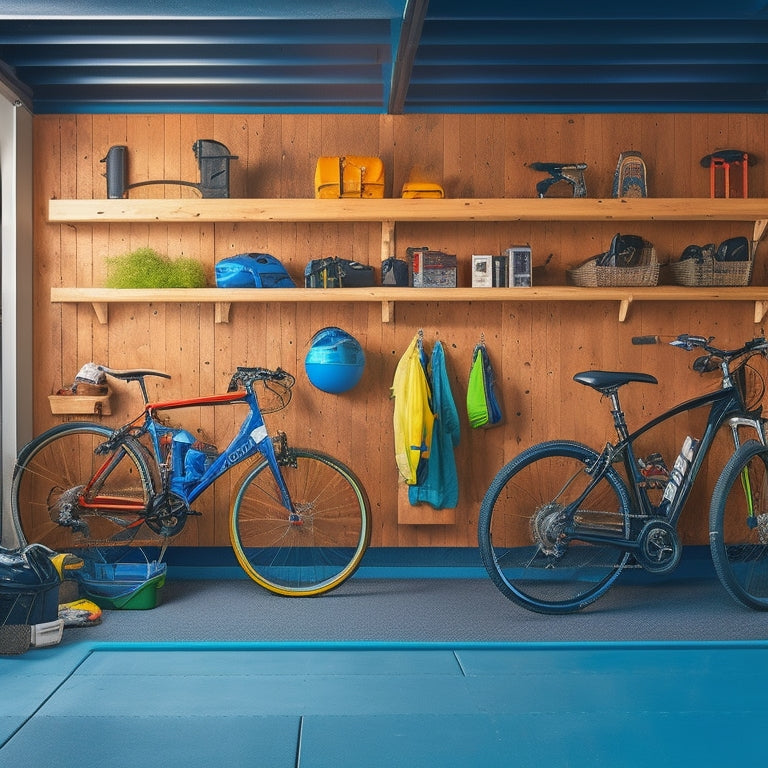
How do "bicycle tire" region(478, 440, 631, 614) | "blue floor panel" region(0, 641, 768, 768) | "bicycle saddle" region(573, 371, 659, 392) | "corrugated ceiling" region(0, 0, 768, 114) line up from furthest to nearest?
"bicycle saddle" region(573, 371, 659, 392), "bicycle tire" region(478, 440, 631, 614), "corrugated ceiling" region(0, 0, 768, 114), "blue floor panel" region(0, 641, 768, 768)

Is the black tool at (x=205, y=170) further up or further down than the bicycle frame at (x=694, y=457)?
further up

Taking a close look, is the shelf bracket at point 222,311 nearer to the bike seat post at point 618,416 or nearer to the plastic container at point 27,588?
the plastic container at point 27,588

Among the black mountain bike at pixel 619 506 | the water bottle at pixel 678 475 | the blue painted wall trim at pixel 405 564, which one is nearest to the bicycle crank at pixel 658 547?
the black mountain bike at pixel 619 506

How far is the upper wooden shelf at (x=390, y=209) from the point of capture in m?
4.55

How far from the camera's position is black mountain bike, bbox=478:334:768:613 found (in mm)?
4113

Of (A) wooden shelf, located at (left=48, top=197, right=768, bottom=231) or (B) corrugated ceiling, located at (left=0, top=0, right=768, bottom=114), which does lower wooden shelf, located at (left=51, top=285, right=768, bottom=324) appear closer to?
(A) wooden shelf, located at (left=48, top=197, right=768, bottom=231)

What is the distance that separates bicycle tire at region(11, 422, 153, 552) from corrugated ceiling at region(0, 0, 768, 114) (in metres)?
1.78

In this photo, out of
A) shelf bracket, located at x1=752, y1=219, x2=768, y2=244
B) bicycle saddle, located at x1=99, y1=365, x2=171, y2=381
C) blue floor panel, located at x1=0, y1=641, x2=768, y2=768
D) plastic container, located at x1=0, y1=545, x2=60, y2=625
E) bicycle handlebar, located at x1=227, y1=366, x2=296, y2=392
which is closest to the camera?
blue floor panel, located at x1=0, y1=641, x2=768, y2=768

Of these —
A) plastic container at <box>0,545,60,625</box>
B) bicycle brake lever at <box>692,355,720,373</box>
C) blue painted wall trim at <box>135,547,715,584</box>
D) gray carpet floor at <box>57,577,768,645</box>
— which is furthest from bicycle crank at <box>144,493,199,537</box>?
bicycle brake lever at <box>692,355,720,373</box>

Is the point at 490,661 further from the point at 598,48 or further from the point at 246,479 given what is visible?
the point at 598,48

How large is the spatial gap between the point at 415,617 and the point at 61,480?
2064 millimetres

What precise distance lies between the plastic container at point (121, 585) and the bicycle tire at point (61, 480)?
0.22 metres

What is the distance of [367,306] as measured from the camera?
4.84m

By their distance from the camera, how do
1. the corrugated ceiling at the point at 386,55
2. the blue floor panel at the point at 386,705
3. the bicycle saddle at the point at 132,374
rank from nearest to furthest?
the blue floor panel at the point at 386,705 → the corrugated ceiling at the point at 386,55 → the bicycle saddle at the point at 132,374
